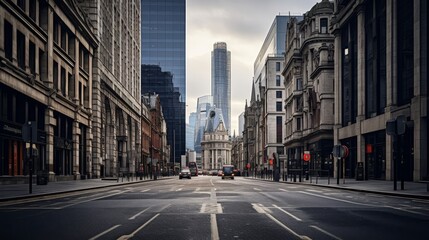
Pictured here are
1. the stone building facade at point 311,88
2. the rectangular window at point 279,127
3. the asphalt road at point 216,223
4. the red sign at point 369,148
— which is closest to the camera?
the asphalt road at point 216,223

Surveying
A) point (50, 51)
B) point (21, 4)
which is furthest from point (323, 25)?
point (21, 4)

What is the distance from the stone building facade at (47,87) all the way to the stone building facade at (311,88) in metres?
28.4

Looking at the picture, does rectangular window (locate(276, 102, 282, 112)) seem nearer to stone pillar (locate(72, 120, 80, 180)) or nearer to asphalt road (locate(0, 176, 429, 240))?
stone pillar (locate(72, 120, 80, 180))

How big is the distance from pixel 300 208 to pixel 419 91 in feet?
75.9

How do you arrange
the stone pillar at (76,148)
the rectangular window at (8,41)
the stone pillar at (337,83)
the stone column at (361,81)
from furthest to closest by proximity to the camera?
the stone pillar at (337,83)
the stone pillar at (76,148)
the stone column at (361,81)
the rectangular window at (8,41)

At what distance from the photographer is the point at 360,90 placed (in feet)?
166

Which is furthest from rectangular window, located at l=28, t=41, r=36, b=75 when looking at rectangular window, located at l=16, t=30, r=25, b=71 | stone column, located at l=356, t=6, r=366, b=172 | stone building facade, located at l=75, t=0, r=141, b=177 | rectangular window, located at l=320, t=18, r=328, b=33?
rectangular window, located at l=320, t=18, r=328, b=33

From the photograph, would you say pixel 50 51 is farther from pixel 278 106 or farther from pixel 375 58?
pixel 278 106

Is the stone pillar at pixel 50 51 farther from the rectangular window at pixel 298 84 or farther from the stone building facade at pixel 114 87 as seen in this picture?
the rectangular window at pixel 298 84

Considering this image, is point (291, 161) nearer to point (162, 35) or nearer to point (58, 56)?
point (58, 56)

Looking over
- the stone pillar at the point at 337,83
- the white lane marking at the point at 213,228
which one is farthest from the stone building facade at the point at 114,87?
A: the white lane marking at the point at 213,228

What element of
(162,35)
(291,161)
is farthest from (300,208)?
(162,35)

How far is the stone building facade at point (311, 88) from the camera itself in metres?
66.4

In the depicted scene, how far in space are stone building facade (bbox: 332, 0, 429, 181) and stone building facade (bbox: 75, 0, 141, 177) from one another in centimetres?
2628
